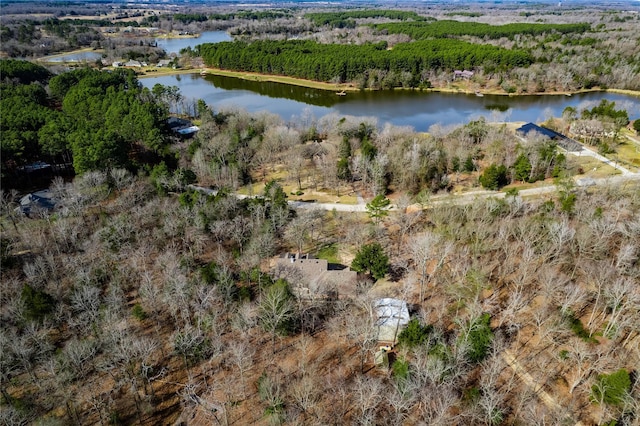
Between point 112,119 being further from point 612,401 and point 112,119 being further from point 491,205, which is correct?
point 612,401

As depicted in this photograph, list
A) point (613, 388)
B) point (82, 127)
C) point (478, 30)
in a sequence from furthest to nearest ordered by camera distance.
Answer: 1. point (478, 30)
2. point (82, 127)
3. point (613, 388)

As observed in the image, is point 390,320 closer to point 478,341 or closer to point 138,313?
point 478,341

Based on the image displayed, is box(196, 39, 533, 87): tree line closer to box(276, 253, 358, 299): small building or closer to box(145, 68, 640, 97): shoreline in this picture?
box(145, 68, 640, 97): shoreline

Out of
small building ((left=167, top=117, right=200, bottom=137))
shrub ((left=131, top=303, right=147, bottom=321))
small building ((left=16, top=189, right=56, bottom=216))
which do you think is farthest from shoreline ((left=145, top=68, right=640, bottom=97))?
shrub ((left=131, top=303, right=147, bottom=321))

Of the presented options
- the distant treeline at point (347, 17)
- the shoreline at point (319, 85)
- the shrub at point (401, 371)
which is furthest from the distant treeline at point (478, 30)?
the shrub at point (401, 371)

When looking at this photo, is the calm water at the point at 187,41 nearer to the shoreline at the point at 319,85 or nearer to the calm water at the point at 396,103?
the shoreline at the point at 319,85

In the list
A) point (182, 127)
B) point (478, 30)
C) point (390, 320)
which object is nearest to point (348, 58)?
point (182, 127)
